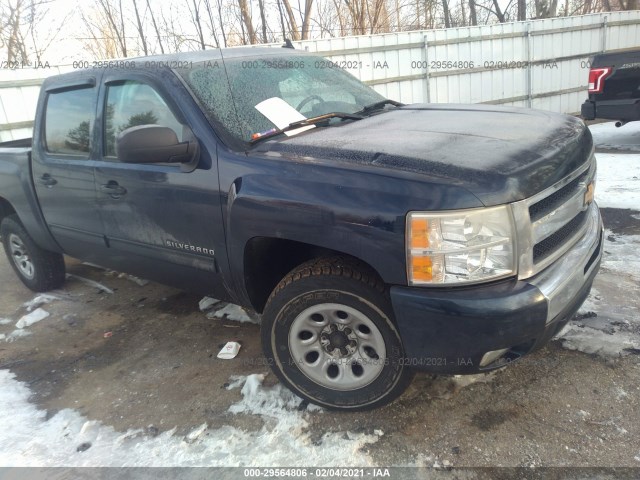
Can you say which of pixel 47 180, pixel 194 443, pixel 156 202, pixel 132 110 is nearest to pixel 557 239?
pixel 194 443

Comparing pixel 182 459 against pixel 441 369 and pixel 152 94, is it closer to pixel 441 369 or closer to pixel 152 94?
pixel 441 369

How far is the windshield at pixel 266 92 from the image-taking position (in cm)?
262

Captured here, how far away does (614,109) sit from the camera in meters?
6.95

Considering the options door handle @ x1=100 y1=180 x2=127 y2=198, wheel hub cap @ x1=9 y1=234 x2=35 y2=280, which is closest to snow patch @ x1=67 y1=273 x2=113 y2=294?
wheel hub cap @ x1=9 y1=234 x2=35 y2=280

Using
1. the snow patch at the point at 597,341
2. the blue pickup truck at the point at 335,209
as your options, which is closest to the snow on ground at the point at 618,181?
the snow patch at the point at 597,341

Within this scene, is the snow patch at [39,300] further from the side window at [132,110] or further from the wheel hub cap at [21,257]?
the side window at [132,110]

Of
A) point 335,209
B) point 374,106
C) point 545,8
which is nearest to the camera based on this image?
point 335,209

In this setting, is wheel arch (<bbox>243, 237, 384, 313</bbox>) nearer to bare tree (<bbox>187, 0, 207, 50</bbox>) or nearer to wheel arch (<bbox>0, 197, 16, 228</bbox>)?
wheel arch (<bbox>0, 197, 16, 228</bbox>)

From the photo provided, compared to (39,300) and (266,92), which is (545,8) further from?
(39,300)

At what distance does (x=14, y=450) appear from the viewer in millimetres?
2461

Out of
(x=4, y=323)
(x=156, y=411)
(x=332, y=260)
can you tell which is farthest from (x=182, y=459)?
(x=4, y=323)

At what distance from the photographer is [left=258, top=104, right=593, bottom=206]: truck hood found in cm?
192

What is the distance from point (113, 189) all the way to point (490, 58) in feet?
31.2

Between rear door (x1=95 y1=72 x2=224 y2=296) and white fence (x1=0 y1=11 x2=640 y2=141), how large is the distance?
257 inches
